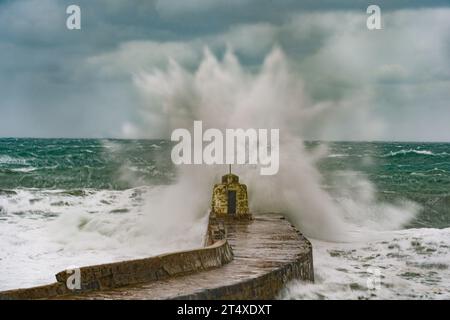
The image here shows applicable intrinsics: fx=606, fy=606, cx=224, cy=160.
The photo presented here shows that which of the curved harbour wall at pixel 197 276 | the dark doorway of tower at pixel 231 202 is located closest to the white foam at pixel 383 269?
the curved harbour wall at pixel 197 276

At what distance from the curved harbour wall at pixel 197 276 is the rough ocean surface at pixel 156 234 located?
0.43 metres

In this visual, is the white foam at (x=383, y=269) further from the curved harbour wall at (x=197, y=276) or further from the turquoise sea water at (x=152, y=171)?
the turquoise sea water at (x=152, y=171)

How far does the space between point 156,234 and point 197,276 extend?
8.87 metres

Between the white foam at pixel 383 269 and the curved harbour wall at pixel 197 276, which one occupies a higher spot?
the curved harbour wall at pixel 197 276

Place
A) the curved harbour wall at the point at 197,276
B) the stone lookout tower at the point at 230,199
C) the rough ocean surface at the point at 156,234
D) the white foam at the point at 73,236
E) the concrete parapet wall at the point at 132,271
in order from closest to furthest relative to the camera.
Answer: the concrete parapet wall at the point at 132,271 < the curved harbour wall at the point at 197,276 < the rough ocean surface at the point at 156,234 < the white foam at the point at 73,236 < the stone lookout tower at the point at 230,199

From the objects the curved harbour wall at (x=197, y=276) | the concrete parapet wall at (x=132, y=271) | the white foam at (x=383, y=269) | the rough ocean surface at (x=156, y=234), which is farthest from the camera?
the rough ocean surface at (x=156, y=234)

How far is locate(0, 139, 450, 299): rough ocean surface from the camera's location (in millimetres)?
9898

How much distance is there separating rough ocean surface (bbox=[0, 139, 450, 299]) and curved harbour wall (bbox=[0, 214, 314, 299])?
1.43ft

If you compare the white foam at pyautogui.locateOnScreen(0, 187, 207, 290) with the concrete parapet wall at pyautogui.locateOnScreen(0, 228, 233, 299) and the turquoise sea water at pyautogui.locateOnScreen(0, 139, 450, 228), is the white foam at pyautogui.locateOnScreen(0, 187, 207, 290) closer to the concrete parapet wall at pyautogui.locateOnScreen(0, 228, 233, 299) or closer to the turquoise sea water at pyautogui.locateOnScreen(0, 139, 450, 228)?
the concrete parapet wall at pyautogui.locateOnScreen(0, 228, 233, 299)

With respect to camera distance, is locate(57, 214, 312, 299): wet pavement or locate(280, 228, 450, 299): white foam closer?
locate(57, 214, 312, 299): wet pavement

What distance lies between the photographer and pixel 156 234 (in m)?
16.2

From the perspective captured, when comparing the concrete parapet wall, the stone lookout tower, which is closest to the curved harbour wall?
the concrete parapet wall

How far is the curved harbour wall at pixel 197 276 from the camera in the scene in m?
6.39

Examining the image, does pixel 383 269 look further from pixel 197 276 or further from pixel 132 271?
pixel 132 271
